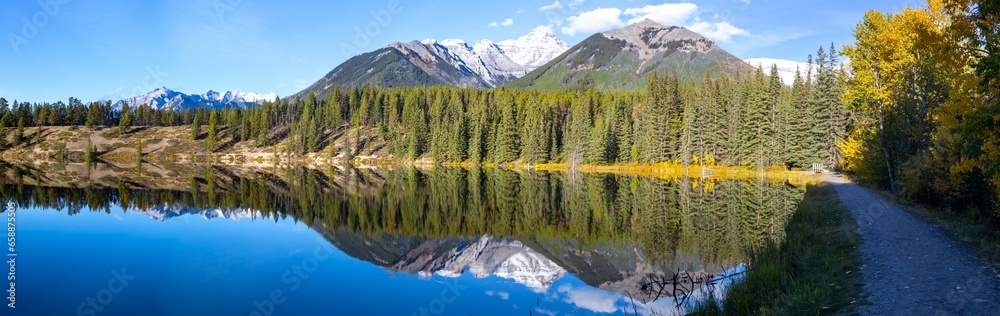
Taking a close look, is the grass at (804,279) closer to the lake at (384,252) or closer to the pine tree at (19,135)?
the lake at (384,252)

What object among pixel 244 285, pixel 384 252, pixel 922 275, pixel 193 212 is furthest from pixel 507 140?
pixel 922 275

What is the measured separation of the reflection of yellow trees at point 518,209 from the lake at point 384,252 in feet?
0.47

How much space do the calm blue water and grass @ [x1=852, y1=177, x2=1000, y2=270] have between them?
7.27 m

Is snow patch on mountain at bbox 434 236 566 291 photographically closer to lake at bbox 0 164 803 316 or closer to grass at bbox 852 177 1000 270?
lake at bbox 0 164 803 316

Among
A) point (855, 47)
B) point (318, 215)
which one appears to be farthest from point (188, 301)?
point (855, 47)

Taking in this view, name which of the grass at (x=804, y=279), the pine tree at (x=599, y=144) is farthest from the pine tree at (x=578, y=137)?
the grass at (x=804, y=279)

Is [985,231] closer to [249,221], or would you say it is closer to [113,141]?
[249,221]

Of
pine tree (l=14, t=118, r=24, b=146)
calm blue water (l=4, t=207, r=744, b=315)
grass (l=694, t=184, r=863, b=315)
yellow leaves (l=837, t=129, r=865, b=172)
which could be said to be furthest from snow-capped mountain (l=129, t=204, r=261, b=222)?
pine tree (l=14, t=118, r=24, b=146)

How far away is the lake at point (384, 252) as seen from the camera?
1500 cm

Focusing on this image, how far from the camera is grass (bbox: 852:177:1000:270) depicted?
1240 centimetres

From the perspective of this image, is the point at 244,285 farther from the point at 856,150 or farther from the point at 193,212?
the point at 856,150

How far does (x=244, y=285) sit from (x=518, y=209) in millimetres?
21958

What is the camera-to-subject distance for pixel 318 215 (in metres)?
34.1

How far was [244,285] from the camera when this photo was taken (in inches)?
655
